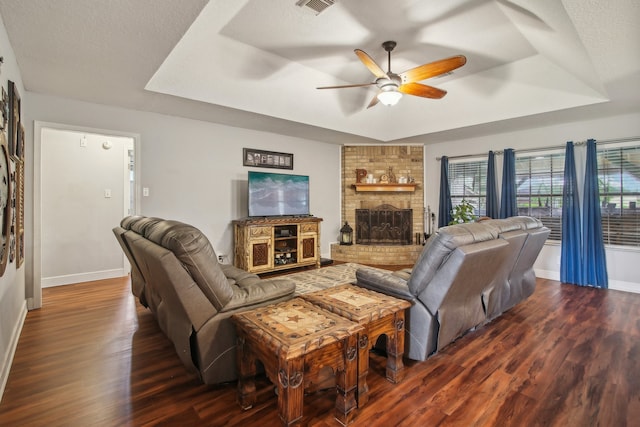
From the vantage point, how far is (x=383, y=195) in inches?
245

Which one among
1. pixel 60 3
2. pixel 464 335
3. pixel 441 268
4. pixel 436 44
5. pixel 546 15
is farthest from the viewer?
pixel 436 44

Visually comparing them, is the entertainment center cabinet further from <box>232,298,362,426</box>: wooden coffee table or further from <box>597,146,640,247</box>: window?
<box>597,146,640,247</box>: window

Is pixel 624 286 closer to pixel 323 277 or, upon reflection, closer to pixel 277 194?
pixel 323 277

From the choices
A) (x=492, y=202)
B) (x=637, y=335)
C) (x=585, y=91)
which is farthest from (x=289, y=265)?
(x=585, y=91)

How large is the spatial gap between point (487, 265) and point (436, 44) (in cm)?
265

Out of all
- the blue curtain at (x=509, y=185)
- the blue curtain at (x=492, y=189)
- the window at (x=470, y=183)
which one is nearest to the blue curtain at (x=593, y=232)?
the blue curtain at (x=509, y=185)

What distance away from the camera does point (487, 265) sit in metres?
2.20

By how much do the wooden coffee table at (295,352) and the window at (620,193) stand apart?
4710 mm

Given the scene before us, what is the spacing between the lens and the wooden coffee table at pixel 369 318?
5.55 feet

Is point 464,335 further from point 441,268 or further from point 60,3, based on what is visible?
point 60,3

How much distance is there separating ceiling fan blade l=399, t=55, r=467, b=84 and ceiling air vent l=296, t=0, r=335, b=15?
946 mm

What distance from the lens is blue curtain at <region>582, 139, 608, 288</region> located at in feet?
13.7

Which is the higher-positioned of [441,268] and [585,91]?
[585,91]

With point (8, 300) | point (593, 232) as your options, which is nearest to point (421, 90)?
point (593, 232)
